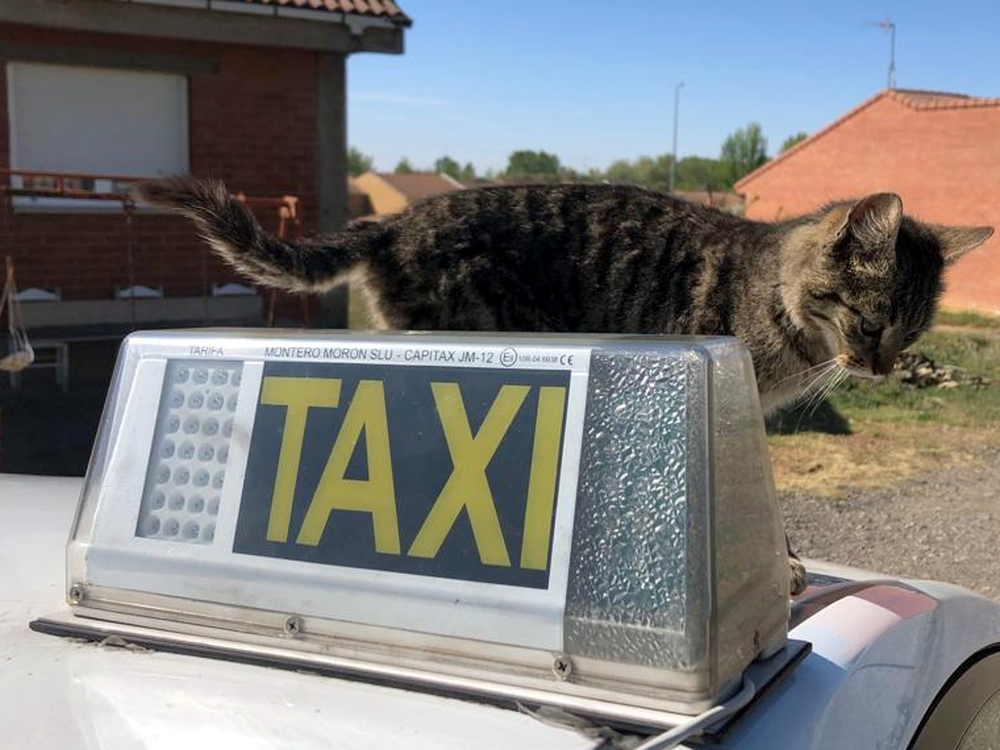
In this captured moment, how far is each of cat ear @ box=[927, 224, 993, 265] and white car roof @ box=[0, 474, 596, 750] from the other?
3062 millimetres

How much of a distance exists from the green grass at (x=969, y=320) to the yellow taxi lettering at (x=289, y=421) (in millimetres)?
23052

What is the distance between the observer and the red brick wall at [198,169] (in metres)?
10.6

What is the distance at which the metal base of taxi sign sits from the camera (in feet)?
4.46

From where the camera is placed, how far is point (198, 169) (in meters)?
11.7

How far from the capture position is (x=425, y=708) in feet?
4.53

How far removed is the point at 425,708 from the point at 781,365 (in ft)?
8.66

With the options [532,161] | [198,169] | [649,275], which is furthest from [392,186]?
[649,275]

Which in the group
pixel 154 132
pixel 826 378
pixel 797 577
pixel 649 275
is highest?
pixel 154 132

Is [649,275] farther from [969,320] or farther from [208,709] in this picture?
[969,320]

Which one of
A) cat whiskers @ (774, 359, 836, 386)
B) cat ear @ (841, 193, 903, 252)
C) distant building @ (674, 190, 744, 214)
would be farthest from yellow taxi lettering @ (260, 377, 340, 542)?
distant building @ (674, 190, 744, 214)

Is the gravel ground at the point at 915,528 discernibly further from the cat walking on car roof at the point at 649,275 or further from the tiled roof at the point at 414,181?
the tiled roof at the point at 414,181

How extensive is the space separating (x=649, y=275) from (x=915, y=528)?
4.78 m

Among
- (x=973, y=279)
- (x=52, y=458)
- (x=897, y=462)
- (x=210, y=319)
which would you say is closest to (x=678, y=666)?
(x=52, y=458)

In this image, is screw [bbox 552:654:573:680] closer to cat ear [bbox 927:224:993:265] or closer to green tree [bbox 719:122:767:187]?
cat ear [bbox 927:224:993:265]
